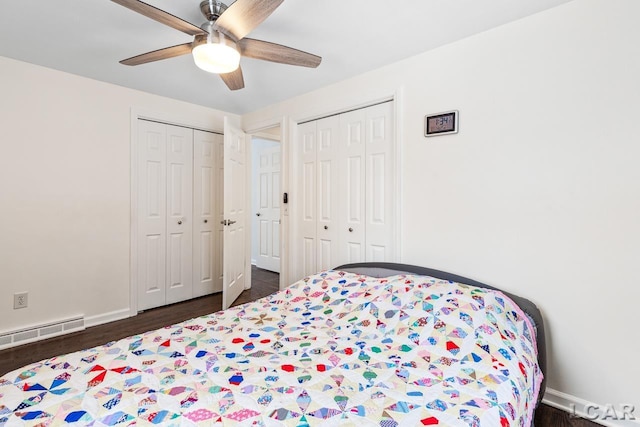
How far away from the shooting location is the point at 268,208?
199 inches

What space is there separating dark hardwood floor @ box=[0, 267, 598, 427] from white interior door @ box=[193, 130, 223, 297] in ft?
0.71

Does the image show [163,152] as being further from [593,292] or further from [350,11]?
[593,292]

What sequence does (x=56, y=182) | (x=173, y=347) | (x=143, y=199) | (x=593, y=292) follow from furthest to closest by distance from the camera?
(x=143, y=199), (x=56, y=182), (x=593, y=292), (x=173, y=347)

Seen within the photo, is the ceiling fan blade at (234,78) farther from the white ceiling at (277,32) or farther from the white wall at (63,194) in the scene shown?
the white wall at (63,194)

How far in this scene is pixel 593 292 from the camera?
163 centimetres

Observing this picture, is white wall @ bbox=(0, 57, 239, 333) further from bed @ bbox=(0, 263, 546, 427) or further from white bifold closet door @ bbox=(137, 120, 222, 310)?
bed @ bbox=(0, 263, 546, 427)

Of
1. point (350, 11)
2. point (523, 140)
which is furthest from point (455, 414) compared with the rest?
point (350, 11)

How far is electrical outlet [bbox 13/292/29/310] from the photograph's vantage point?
2475 millimetres

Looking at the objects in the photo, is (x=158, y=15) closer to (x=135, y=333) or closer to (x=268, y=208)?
(x=135, y=333)

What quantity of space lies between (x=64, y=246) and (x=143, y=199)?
78cm

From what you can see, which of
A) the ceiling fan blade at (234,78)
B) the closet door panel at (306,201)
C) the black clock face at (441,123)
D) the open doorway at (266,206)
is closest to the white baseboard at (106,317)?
the closet door panel at (306,201)

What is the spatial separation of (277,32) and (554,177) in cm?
188

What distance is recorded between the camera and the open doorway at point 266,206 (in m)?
4.91

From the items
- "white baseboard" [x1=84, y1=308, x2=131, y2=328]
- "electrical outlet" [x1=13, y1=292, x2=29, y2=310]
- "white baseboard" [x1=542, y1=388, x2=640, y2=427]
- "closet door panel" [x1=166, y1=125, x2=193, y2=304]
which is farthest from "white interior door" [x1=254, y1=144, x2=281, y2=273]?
"white baseboard" [x1=542, y1=388, x2=640, y2=427]
